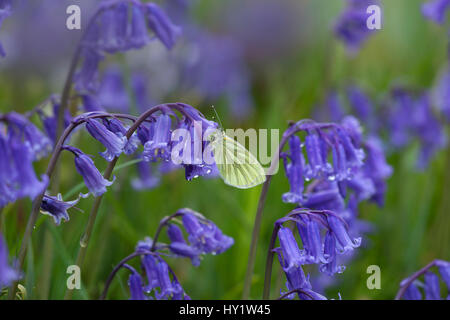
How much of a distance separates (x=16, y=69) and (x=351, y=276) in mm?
3364

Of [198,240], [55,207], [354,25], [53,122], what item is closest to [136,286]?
[198,240]

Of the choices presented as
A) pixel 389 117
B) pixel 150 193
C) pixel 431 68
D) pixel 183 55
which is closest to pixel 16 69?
A: pixel 183 55

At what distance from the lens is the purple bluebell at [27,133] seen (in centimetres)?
156

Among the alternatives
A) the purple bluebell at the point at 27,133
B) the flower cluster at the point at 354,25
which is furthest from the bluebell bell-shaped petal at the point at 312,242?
the flower cluster at the point at 354,25

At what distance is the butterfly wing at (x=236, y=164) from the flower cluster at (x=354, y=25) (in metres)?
2.07

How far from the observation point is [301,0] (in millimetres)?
10242

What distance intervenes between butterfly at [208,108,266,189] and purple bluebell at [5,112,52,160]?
0.57 m

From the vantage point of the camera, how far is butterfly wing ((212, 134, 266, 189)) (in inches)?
79.6

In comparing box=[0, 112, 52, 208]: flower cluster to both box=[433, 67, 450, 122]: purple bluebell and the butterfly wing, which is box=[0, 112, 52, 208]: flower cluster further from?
box=[433, 67, 450, 122]: purple bluebell

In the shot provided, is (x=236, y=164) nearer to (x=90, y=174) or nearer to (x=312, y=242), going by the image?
(x=312, y=242)

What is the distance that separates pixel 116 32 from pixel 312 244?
134cm

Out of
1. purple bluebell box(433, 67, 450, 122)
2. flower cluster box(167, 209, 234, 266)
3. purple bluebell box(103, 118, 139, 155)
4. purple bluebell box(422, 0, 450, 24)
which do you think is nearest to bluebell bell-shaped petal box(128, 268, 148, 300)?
flower cluster box(167, 209, 234, 266)

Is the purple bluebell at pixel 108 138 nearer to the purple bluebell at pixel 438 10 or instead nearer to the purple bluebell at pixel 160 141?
the purple bluebell at pixel 160 141

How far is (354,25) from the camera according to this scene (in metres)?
3.96
